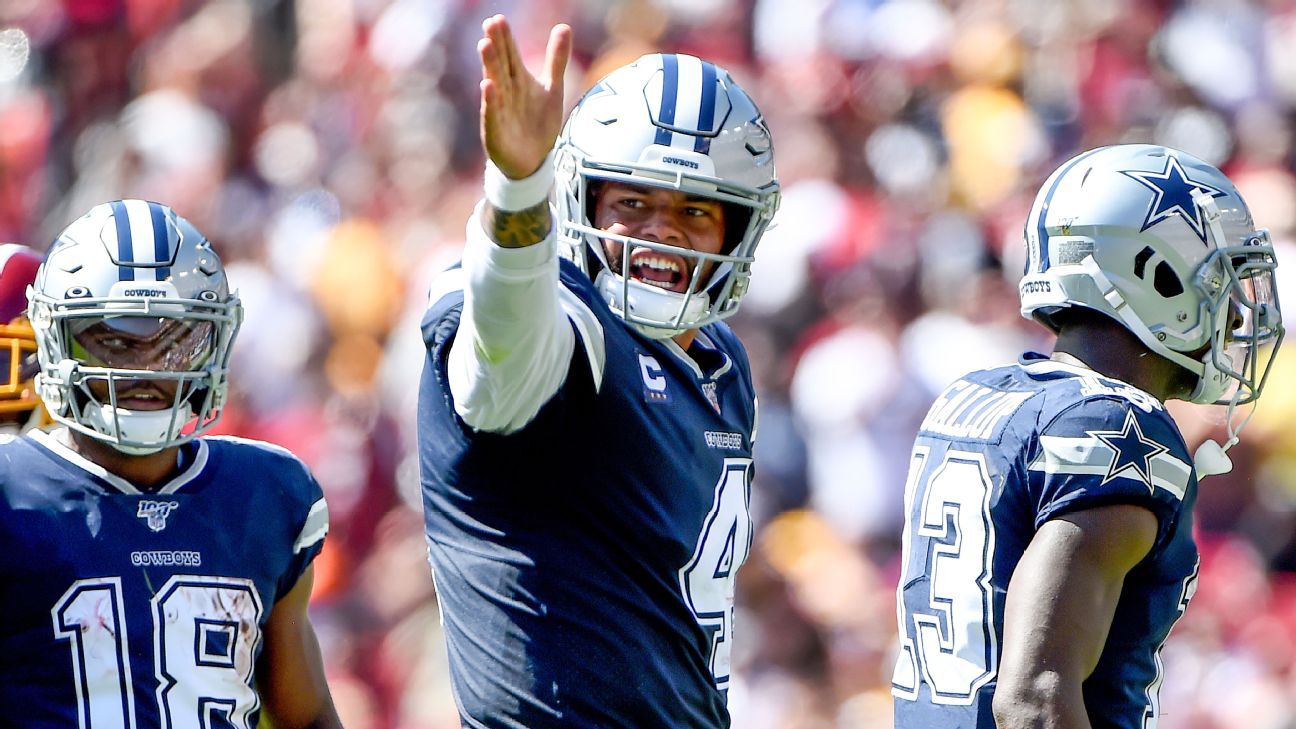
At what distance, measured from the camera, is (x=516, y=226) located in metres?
2.38

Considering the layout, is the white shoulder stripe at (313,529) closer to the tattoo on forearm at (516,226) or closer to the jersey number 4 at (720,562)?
the jersey number 4 at (720,562)

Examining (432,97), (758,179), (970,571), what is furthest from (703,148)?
(432,97)

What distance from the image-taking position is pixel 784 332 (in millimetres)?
6246

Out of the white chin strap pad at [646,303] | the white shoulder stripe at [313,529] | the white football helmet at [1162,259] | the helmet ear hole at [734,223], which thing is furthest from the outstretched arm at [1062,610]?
the white shoulder stripe at [313,529]

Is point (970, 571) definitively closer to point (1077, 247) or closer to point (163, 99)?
point (1077, 247)

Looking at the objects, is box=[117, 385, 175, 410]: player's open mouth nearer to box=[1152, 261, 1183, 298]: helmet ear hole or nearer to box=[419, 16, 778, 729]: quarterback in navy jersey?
box=[419, 16, 778, 729]: quarterback in navy jersey

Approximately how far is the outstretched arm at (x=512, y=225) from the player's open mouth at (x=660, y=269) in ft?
1.53

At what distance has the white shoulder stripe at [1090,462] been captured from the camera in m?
2.66

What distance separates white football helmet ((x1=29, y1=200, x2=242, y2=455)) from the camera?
2.97m

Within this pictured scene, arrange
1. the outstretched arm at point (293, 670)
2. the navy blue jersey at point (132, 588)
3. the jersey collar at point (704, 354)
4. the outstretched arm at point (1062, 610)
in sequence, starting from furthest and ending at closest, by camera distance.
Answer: the outstretched arm at point (293, 670) → the jersey collar at point (704, 354) → the navy blue jersey at point (132, 588) → the outstretched arm at point (1062, 610)

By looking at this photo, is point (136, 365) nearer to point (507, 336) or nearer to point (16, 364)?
point (16, 364)

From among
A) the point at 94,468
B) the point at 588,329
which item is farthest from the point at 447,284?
the point at 94,468

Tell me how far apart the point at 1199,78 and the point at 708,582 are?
404 centimetres

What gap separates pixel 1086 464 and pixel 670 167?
2.80 ft
